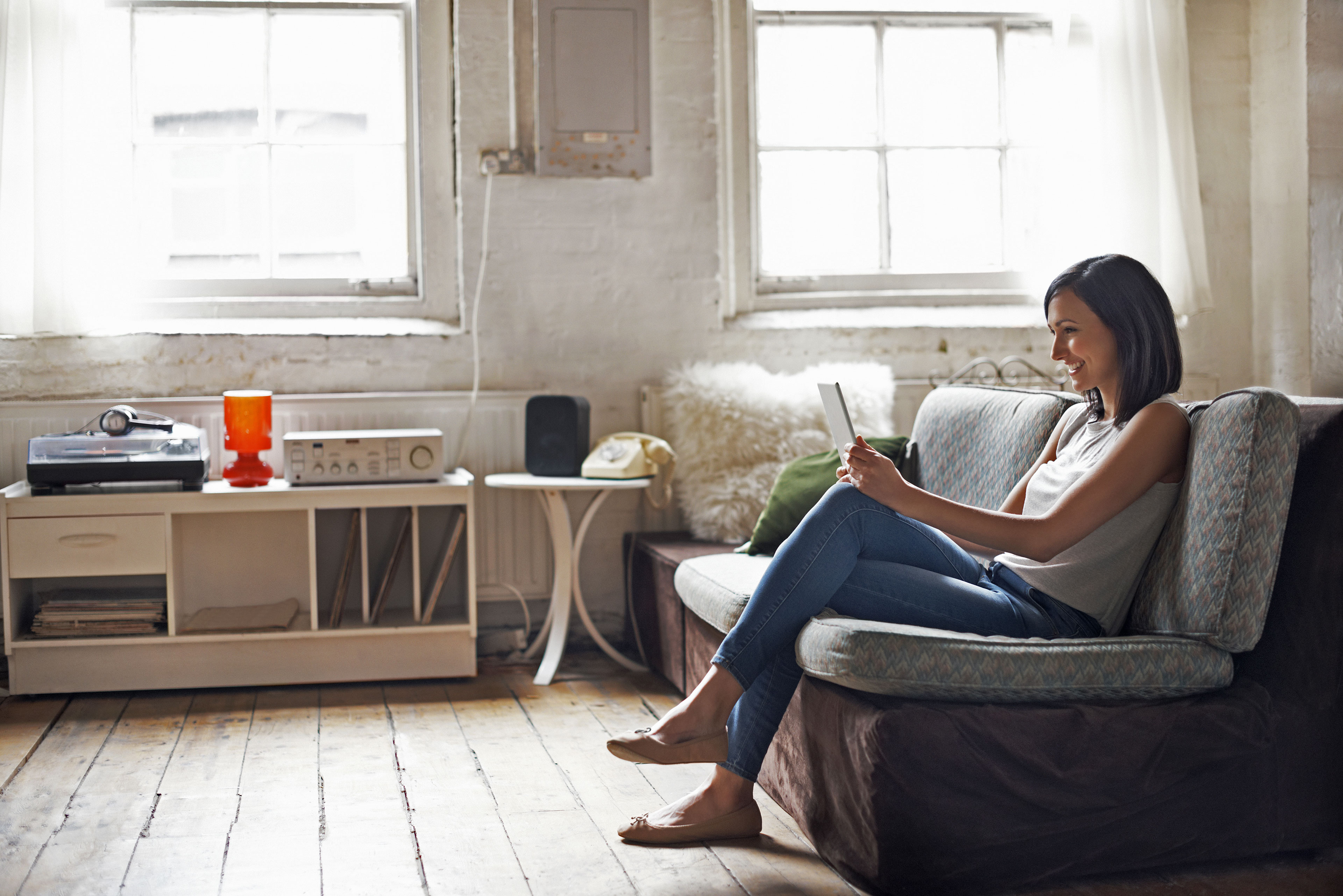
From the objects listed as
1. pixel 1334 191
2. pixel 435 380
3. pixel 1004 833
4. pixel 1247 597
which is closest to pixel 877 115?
pixel 1334 191

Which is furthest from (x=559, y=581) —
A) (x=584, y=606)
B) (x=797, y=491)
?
(x=797, y=491)

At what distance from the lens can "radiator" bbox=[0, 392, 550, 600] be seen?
11.4ft

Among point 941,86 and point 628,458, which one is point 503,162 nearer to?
point 628,458

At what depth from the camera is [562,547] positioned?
3295 mm

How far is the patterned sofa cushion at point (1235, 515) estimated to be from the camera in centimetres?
179

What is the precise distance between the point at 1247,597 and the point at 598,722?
154 cm

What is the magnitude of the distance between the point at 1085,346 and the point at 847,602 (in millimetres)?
582

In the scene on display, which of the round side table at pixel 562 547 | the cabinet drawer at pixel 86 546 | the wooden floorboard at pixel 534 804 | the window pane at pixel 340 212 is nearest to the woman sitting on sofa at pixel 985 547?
Result: the wooden floorboard at pixel 534 804

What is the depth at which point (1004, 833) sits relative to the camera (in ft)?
5.85

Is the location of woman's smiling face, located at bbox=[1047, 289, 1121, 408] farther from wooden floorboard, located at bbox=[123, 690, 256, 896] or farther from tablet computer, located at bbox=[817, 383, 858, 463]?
wooden floorboard, located at bbox=[123, 690, 256, 896]

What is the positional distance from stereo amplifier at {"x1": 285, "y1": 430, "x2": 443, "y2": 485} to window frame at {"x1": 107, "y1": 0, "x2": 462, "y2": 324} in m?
0.58

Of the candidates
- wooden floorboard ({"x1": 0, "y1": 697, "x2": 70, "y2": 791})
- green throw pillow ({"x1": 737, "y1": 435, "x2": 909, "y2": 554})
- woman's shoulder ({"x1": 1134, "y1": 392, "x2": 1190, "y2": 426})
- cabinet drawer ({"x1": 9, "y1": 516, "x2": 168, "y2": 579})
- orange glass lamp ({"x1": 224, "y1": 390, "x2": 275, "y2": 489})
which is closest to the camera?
woman's shoulder ({"x1": 1134, "y1": 392, "x2": 1190, "y2": 426})

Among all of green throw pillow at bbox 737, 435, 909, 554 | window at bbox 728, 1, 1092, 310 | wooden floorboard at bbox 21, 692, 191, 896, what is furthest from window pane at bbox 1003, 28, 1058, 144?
wooden floorboard at bbox 21, 692, 191, 896

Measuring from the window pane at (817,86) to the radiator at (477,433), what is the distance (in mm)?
1267
